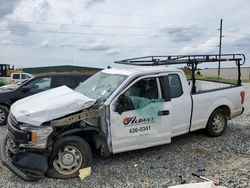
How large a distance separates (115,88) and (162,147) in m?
1.92

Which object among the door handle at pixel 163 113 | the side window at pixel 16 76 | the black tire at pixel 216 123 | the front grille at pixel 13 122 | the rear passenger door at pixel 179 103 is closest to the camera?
the front grille at pixel 13 122

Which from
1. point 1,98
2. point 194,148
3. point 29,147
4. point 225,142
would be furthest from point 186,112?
point 1,98

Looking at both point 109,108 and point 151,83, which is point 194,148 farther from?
point 109,108

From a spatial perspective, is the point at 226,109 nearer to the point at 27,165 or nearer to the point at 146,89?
the point at 146,89

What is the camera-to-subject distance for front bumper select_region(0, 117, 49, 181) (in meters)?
5.04

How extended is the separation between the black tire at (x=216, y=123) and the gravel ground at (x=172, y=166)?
0.48ft

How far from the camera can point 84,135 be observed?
18.5 ft

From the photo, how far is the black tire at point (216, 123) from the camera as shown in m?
7.59

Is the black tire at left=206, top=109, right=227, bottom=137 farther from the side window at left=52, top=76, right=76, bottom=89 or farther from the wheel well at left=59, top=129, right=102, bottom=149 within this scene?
the side window at left=52, top=76, right=76, bottom=89

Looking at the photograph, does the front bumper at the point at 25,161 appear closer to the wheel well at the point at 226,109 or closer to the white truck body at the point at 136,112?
the white truck body at the point at 136,112

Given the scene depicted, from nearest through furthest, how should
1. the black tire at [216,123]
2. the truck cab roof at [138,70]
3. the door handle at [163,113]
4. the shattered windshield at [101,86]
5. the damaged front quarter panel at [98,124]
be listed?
the damaged front quarter panel at [98,124] < the shattered windshield at [101,86] < the door handle at [163,113] < the truck cab roof at [138,70] < the black tire at [216,123]

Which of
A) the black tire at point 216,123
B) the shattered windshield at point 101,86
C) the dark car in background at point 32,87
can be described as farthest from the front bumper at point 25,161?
the dark car in background at point 32,87

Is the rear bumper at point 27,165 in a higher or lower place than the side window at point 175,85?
lower

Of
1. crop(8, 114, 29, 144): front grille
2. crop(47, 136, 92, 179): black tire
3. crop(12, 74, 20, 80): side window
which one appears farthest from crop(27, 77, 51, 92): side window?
crop(12, 74, 20, 80): side window
